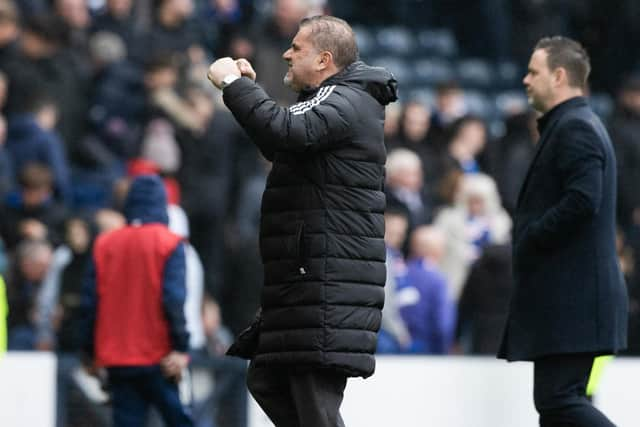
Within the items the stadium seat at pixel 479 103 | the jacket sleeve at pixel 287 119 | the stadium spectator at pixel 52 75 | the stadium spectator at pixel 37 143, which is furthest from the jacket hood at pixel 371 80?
the stadium seat at pixel 479 103

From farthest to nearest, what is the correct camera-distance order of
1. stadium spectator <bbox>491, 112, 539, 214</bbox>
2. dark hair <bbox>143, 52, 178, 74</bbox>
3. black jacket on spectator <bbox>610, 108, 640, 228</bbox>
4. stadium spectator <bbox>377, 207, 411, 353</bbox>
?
black jacket on spectator <bbox>610, 108, 640, 228</bbox>, stadium spectator <bbox>491, 112, 539, 214</bbox>, dark hair <bbox>143, 52, 178, 74</bbox>, stadium spectator <bbox>377, 207, 411, 353</bbox>

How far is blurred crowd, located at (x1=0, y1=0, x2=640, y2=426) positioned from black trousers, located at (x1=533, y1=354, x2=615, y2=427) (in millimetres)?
3174

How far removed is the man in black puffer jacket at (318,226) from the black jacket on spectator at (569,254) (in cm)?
96

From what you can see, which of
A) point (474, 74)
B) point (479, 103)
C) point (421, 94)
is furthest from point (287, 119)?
point (474, 74)

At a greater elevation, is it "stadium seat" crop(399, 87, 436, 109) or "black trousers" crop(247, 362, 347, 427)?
"stadium seat" crop(399, 87, 436, 109)

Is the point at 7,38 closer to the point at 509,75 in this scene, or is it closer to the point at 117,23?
the point at 117,23

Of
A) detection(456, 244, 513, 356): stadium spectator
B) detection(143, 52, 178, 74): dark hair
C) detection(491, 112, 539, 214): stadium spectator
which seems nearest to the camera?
detection(456, 244, 513, 356): stadium spectator

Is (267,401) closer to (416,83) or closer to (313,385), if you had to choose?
(313,385)

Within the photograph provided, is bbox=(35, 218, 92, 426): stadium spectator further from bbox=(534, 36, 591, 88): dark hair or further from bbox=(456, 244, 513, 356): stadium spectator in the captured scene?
bbox=(534, 36, 591, 88): dark hair

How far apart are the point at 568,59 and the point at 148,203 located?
227 cm

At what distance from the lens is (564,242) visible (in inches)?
297

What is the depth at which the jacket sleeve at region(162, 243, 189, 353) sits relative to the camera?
8.59 m

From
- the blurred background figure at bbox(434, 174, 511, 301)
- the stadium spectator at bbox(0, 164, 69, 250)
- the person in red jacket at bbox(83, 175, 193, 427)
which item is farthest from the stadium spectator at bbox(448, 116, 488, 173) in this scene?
the person in red jacket at bbox(83, 175, 193, 427)

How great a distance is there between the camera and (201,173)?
13.5 meters
